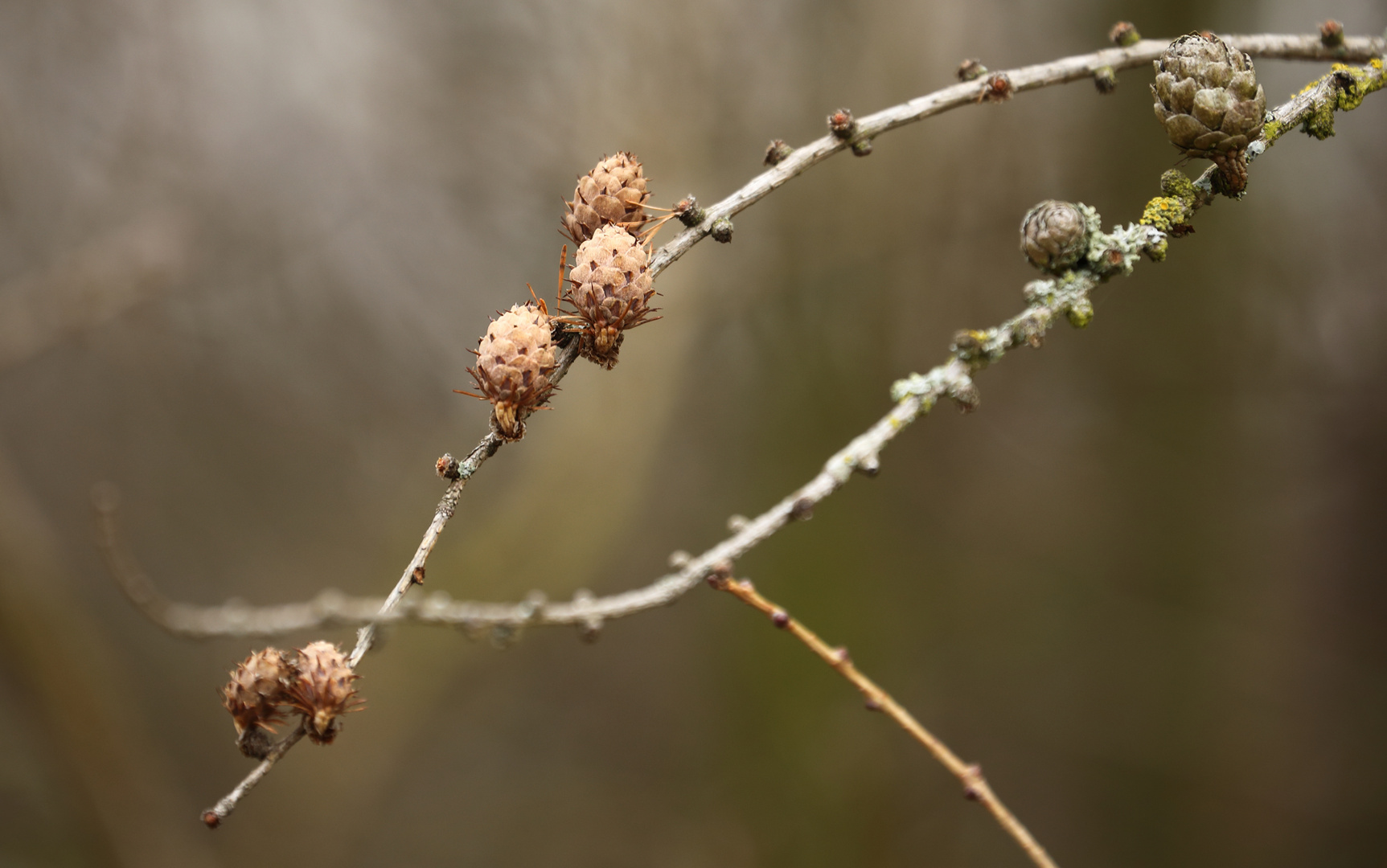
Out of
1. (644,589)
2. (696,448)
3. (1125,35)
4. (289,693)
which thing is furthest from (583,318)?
(696,448)

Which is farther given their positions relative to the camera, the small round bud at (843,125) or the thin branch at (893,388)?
the small round bud at (843,125)

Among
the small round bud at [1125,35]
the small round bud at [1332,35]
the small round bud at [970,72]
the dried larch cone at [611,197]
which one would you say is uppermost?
the small round bud at [1332,35]

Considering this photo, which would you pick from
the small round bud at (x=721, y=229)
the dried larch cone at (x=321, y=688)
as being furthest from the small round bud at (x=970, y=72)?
the dried larch cone at (x=321, y=688)

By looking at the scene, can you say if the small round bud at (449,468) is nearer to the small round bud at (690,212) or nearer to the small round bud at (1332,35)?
the small round bud at (690,212)

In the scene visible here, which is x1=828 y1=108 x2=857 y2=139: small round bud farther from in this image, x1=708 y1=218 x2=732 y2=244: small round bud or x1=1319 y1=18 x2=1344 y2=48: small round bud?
x1=1319 y1=18 x2=1344 y2=48: small round bud

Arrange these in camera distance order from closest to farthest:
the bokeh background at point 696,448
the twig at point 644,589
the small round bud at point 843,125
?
the twig at point 644,589 < the small round bud at point 843,125 < the bokeh background at point 696,448

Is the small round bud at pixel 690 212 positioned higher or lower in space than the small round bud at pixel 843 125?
lower
